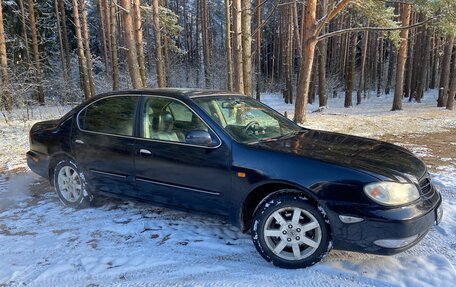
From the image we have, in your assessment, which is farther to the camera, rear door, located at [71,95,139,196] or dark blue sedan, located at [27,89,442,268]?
rear door, located at [71,95,139,196]

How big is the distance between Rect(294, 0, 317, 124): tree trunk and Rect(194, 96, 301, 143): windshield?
827 cm

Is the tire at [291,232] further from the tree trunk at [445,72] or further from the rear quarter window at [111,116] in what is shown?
the tree trunk at [445,72]

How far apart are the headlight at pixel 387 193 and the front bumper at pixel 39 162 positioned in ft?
14.1

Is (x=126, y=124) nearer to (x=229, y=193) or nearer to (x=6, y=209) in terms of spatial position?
(x=229, y=193)

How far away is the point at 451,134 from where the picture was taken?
35.7 ft

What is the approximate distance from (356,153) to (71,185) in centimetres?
370

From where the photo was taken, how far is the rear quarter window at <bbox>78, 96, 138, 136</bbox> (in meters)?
4.18

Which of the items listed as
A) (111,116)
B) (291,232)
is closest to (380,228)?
(291,232)

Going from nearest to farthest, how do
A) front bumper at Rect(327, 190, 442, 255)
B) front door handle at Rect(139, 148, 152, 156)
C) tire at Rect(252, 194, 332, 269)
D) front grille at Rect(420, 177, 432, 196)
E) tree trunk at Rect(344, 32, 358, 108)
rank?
front bumper at Rect(327, 190, 442, 255) → tire at Rect(252, 194, 332, 269) → front grille at Rect(420, 177, 432, 196) → front door handle at Rect(139, 148, 152, 156) → tree trunk at Rect(344, 32, 358, 108)

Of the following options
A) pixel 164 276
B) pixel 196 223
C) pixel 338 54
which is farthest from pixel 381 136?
pixel 338 54

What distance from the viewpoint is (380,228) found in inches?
111

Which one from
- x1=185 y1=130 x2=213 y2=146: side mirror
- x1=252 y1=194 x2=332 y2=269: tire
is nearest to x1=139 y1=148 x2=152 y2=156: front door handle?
x1=185 y1=130 x2=213 y2=146: side mirror

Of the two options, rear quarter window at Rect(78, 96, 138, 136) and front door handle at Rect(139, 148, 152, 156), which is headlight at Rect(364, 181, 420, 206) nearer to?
front door handle at Rect(139, 148, 152, 156)

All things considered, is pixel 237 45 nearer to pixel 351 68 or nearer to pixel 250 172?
pixel 250 172
